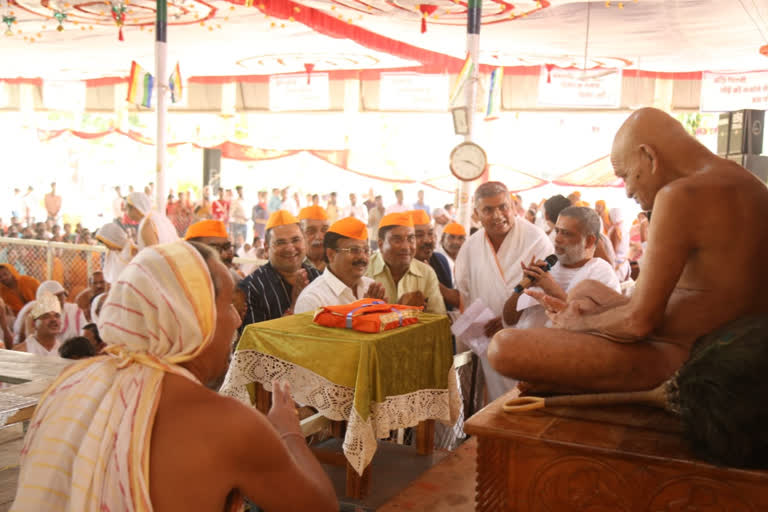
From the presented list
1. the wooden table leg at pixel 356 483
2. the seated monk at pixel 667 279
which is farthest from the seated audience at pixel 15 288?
the seated monk at pixel 667 279

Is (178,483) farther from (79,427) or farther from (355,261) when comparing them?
(355,261)

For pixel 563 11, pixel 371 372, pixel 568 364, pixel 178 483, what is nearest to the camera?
pixel 178 483

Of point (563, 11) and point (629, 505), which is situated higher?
point (563, 11)

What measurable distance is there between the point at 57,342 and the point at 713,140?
15472 millimetres

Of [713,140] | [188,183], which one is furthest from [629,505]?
[188,183]

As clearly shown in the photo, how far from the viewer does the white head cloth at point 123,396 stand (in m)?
1.48

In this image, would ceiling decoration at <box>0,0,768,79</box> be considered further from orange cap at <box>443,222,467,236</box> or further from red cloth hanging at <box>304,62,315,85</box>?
orange cap at <box>443,222,467,236</box>

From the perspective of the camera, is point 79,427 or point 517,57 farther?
point 517,57

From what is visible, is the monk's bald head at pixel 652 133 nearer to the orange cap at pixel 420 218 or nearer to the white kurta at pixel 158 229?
the white kurta at pixel 158 229

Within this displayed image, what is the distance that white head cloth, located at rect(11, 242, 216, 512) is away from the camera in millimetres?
1481

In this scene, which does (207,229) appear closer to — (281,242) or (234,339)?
(281,242)

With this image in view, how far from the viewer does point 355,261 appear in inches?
144

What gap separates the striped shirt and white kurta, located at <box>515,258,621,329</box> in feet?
4.32

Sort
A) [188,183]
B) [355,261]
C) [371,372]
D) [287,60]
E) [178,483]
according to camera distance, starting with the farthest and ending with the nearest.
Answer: [188,183]
[287,60]
[355,261]
[371,372]
[178,483]
